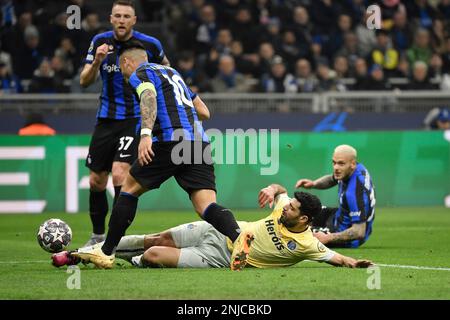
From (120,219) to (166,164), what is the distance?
0.60m

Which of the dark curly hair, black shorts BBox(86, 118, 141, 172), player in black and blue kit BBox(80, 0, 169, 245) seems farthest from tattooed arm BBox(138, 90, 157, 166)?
black shorts BBox(86, 118, 141, 172)

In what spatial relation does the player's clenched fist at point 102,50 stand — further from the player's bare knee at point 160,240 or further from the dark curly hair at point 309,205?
the dark curly hair at point 309,205

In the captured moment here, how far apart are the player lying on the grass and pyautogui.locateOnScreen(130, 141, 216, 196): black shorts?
494mm

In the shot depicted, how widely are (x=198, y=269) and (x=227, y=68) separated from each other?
35.9 feet

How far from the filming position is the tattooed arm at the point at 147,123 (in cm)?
883

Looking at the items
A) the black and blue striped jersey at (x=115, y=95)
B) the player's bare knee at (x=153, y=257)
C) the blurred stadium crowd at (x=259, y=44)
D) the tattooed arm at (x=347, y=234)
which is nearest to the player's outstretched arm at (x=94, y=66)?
the black and blue striped jersey at (x=115, y=95)

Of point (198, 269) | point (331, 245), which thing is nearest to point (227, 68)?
point (331, 245)

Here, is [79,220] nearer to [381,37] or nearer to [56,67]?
[56,67]

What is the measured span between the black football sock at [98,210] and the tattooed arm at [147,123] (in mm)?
2552

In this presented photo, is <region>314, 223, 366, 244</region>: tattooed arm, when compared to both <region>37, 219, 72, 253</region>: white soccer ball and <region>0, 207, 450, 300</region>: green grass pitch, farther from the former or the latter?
<region>37, 219, 72, 253</region>: white soccer ball

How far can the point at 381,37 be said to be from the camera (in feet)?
70.8

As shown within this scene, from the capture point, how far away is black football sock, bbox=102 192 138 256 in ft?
29.8

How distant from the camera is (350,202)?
11477mm

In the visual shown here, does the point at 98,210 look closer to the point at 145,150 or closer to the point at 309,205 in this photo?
the point at 145,150
